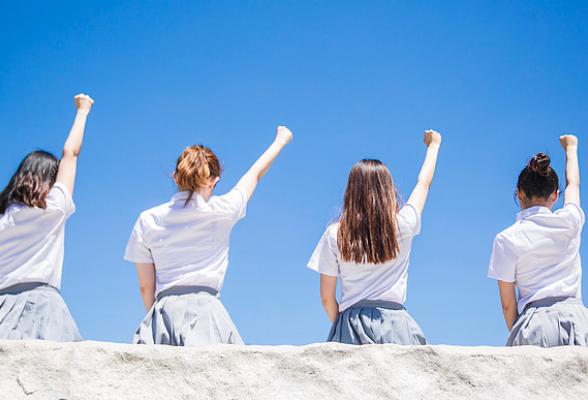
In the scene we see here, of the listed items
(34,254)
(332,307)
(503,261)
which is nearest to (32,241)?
(34,254)

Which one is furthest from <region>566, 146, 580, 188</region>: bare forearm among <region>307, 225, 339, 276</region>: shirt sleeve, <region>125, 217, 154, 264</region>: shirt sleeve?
<region>125, 217, 154, 264</region>: shirt sleeve

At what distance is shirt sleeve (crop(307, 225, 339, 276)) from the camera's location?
3.76 metres

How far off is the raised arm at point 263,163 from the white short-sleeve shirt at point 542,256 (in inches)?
62.5

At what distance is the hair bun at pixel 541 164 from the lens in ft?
12.8

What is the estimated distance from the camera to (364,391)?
2.88m

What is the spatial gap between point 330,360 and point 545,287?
1.55 metres

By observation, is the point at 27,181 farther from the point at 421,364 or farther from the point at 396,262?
the point at 421,364

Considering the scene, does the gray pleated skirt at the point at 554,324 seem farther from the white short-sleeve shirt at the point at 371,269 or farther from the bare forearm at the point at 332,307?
the bare forearm at the point at 332,307

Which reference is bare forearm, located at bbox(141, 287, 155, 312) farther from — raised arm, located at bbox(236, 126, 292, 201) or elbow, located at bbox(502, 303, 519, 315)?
elbow, located at bbox(502, 303, 519, 315)

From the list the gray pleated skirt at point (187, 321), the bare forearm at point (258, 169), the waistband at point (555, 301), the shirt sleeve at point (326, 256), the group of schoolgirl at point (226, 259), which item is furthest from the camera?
the bare forearm at point (258, 169)

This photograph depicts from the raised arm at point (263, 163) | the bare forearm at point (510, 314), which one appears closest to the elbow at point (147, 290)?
the raised arm at point (263, 163)

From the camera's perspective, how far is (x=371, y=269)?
3.63 m

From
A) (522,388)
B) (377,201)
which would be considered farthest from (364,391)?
(377,201)

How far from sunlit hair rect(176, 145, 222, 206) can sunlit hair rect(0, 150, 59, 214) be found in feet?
2.68
